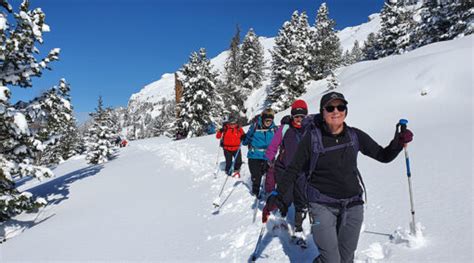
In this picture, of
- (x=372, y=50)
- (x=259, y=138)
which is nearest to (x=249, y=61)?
(x=372, y=50)

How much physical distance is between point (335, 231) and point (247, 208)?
14.9 ft

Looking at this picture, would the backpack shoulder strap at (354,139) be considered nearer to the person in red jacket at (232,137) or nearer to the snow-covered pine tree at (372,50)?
the person in red jacket at (232,137)

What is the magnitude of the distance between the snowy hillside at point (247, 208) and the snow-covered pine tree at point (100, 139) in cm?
1344

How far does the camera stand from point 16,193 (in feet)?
33.7

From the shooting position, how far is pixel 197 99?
32156 millimetres

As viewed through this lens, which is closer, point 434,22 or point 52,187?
point 52,187

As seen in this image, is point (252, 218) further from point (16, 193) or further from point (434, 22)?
point (434, 22)

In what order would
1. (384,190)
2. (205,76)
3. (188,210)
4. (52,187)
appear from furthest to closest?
1. (205,76)
2. (52,187)
3. (188,210)
4. (384,190)

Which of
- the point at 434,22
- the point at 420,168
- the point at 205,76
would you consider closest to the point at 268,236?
the point at 420,168

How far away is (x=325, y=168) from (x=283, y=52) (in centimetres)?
3222

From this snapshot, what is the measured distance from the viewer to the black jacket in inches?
125

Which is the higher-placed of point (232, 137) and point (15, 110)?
point (15, 110)

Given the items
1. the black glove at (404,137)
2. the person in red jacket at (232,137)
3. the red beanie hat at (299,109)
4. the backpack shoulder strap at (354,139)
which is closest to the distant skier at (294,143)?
the red beanie hat at (299,109)

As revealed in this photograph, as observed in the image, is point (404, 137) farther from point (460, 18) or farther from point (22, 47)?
point (460, 18)
